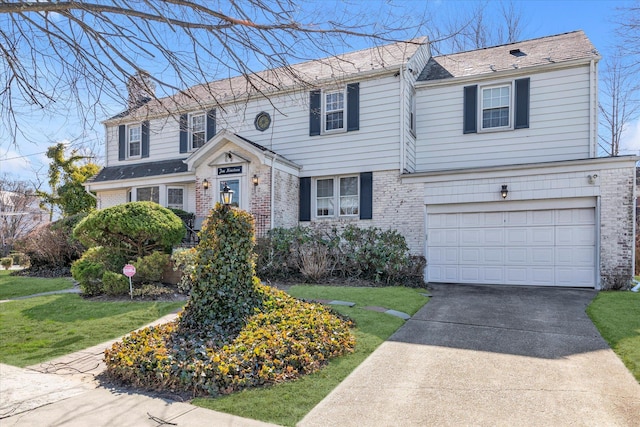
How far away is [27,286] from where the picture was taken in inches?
415

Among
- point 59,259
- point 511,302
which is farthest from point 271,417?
point 59,259

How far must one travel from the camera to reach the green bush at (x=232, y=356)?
392cm

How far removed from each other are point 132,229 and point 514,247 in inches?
359

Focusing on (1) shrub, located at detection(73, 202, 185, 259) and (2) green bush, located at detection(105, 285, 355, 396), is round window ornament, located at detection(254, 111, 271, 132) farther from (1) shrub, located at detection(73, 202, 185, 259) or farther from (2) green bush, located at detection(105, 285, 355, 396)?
(2) green bush, located at detection(105, 285, 355, 396)

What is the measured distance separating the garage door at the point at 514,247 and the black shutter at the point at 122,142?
39.5 ft

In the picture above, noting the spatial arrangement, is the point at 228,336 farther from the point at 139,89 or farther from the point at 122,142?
the point at 122,142

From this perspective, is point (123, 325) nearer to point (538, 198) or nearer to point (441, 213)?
point (441, 213)

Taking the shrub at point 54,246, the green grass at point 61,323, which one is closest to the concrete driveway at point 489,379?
the green grass at point 61,323

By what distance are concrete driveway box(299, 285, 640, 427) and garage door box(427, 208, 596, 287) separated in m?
3.42

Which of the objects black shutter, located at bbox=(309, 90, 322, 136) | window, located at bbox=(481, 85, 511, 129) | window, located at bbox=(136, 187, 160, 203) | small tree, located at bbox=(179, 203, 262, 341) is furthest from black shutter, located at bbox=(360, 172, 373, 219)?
window, located at bbox=(136, 187, 160, 203)

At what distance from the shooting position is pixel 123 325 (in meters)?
6.37

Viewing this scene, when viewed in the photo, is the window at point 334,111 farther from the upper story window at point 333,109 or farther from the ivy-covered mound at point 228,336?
the ivy-covered mound at point 228,336

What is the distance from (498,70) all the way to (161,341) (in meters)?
10.8

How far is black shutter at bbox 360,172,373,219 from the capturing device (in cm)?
1157
